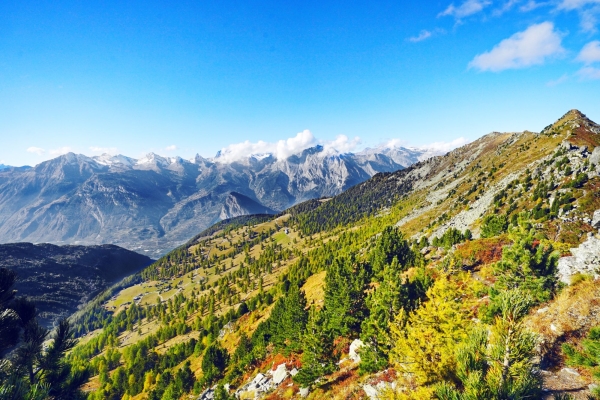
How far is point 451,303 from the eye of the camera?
67.2 feet

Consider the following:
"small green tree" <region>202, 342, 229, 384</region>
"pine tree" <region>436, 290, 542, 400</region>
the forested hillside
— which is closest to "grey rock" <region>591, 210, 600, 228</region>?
the forested hillside

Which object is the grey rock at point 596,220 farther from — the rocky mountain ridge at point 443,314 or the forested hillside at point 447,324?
the rocky mountain ridge at point 443,314

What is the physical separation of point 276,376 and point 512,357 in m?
46.5

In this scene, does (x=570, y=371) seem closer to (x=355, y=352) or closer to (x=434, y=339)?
(x=434, y=339)

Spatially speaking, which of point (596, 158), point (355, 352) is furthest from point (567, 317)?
point (596, 158)

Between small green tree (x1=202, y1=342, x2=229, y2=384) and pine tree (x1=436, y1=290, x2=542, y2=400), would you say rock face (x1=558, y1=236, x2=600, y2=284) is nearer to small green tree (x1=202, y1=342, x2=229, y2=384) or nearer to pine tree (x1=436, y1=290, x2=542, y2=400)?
pine tree (x1=436, y1=290, x2=542, y2=400)

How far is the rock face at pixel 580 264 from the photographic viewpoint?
27.3 m

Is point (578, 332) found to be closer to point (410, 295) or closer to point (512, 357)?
point (512, 357)

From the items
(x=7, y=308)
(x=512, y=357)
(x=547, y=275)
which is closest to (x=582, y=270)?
(x=547, y=275)

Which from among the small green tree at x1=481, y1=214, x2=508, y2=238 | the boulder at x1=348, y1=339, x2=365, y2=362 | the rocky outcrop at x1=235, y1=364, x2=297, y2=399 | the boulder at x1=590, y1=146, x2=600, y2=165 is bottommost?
the rocky outcrop at x1=235, y1=364, x2=297, y2=399

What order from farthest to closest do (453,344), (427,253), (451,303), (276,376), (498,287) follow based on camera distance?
(427,253), (276,376), (498,287), (451,303), (453,344)

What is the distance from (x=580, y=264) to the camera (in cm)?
3006

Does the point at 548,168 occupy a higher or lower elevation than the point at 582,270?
higher

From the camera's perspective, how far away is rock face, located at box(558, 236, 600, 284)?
27.3 m
